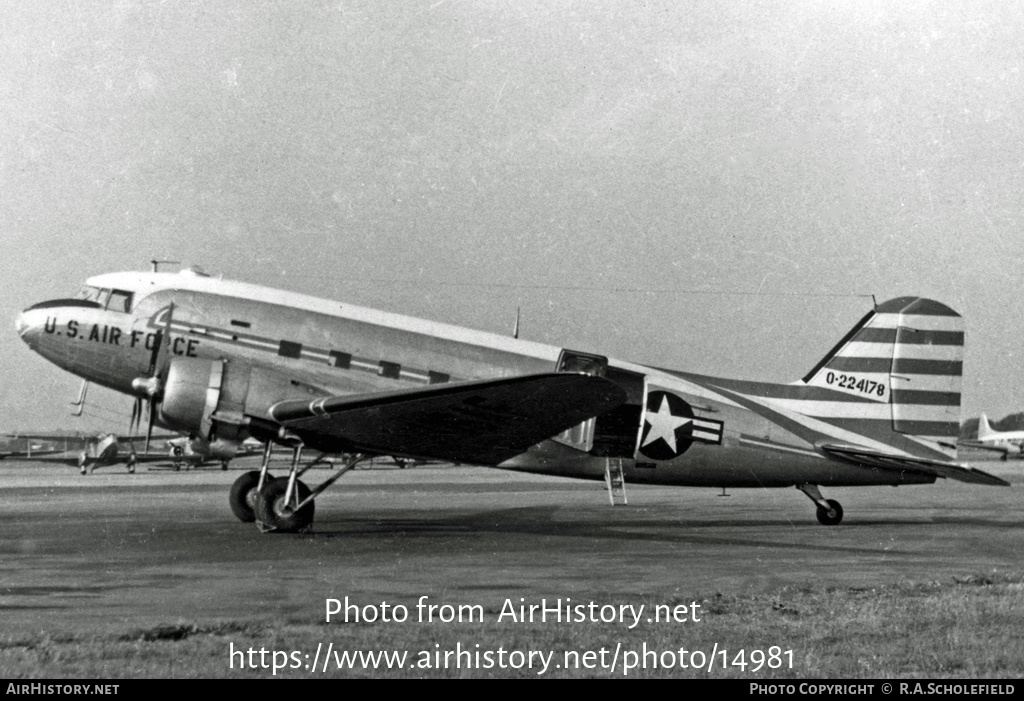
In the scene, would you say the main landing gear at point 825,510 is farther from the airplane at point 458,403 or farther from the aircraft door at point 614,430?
the aircraft door at point 614,430

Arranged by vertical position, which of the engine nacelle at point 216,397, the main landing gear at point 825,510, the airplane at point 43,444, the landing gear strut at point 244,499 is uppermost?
the engine nacelle at point 216,397

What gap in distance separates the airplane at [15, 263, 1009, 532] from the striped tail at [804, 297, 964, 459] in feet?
0.07

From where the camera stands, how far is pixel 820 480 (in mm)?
14297

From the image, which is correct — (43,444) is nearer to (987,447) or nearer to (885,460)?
(987,447)

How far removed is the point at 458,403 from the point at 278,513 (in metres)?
2.92

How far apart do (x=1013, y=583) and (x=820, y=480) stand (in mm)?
5566

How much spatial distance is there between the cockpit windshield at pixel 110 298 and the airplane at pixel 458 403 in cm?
3

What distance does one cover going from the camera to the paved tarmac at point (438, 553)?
7.59 meters

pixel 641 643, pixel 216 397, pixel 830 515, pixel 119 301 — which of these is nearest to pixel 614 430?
pixel 830 515

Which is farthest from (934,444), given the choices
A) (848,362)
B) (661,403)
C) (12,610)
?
(12,610)

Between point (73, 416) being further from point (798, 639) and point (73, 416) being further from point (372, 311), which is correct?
point (798, 639)

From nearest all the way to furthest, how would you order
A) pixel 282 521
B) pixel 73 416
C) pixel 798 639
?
pixel 798 639 < pixel 282 521 < pixel 73 416

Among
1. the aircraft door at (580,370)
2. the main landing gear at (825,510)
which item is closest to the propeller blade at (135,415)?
the aircraft door at (580,370)

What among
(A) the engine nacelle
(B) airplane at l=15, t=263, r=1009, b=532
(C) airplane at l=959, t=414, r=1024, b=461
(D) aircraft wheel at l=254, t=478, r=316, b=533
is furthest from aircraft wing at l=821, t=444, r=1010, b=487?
(C) airplane at l=959, t=414, r=1024, b=461
